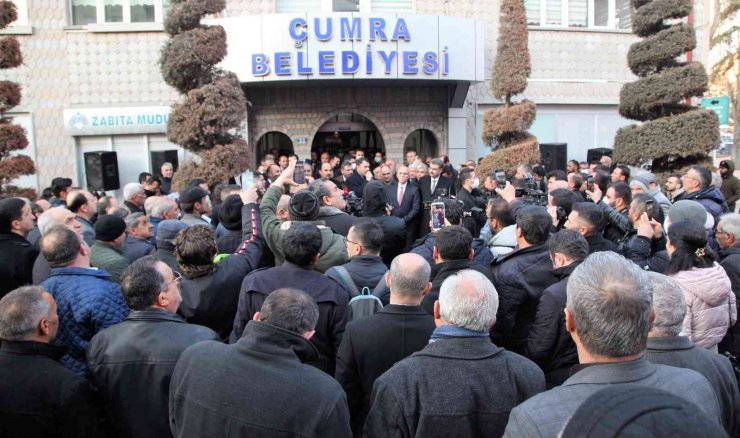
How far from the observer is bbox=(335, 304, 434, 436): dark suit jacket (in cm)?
295

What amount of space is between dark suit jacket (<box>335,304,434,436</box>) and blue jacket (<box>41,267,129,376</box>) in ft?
4.34

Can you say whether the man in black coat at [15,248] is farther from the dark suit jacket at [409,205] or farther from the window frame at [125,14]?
the window frame at [125,14]

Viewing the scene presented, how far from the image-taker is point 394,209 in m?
8.75

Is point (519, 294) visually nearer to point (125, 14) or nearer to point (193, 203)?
point (193, 203)

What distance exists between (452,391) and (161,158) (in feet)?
45.4

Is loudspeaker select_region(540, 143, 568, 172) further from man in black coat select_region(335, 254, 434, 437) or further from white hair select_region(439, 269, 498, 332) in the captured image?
white hair select_region(439, 269, 498, 332)

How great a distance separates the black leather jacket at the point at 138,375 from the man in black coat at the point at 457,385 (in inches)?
41.0

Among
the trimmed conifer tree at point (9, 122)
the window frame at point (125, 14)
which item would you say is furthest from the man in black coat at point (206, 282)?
the window frame at point (125, 14)

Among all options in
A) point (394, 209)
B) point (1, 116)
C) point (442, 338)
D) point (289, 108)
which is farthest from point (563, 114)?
point (442, 338)

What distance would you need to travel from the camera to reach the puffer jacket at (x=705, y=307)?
3500 mm

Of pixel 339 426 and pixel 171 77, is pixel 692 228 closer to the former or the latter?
pixel 339 426

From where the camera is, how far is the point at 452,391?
92.2 inches

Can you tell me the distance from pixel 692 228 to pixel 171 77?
7933 mm

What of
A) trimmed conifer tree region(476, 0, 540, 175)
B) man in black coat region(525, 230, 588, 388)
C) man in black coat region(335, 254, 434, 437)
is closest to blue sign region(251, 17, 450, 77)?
trimmed conifer tree region(476, 0, 540, 175)
